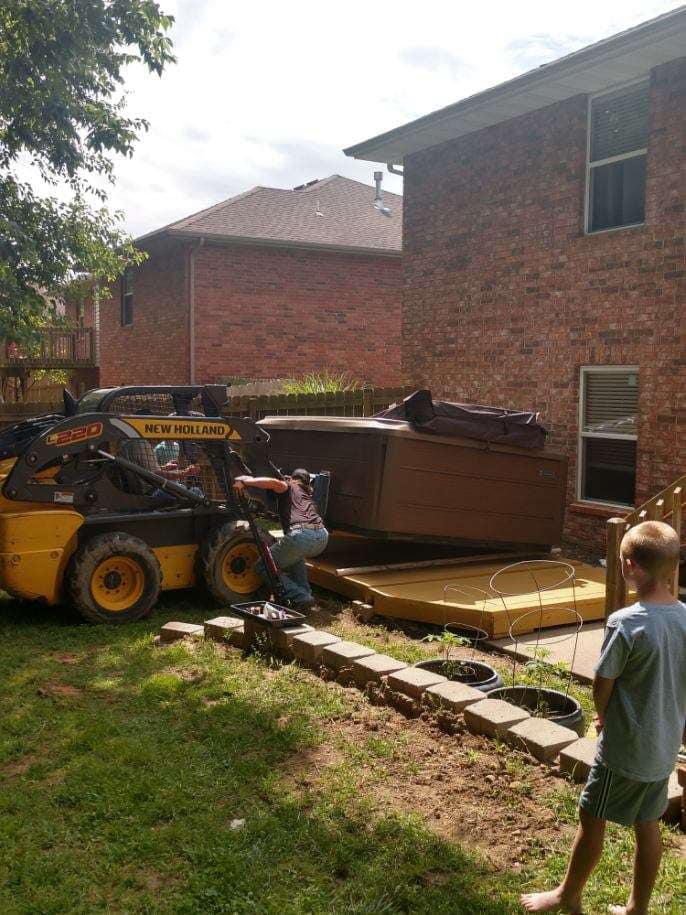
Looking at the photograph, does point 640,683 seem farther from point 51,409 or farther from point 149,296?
point 149,296

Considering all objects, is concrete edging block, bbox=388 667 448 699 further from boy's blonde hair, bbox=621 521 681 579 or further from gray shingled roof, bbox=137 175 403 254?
gray shingled roof, bbox=137 175 403 254

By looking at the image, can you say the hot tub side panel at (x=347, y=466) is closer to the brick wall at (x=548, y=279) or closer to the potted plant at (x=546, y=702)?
the potted plant at (x=546, y=702)

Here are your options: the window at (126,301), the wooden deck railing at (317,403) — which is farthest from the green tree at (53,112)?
the window at (126,301)

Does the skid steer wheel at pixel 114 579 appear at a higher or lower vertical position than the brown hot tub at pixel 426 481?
lower

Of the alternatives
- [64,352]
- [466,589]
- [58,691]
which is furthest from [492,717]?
[64,352]

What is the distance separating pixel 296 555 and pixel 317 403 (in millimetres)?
5668

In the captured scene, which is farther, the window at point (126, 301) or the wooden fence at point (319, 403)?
the window at point (126, 301)

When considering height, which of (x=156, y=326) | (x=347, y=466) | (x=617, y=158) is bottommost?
(x=347, y=466)

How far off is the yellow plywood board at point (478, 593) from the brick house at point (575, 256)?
2141mm

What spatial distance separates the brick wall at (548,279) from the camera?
10320 millimetres

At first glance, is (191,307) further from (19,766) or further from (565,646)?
(19,766)

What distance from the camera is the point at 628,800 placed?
3396 mm

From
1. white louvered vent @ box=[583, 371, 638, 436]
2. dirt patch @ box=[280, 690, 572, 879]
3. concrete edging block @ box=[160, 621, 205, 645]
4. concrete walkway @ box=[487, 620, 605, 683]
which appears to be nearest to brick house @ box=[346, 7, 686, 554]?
white louvered vent @ box=[583, 371, 638, 436]

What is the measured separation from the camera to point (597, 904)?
11.9ft
